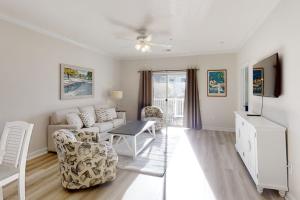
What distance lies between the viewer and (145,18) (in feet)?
→ 9.95

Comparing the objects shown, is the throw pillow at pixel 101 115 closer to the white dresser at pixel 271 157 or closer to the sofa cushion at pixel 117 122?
the sofa cushion at pixel 117 122

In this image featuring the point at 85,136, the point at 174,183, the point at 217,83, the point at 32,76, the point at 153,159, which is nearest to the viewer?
the point at 174,183

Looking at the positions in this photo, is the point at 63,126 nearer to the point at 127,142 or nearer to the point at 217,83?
the point at 127,142

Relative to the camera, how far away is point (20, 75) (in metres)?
3.22

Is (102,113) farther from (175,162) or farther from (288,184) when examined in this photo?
(288,184)

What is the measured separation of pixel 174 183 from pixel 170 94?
417 centimetres

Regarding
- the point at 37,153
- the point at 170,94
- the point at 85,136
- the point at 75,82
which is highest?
the point at 75,82

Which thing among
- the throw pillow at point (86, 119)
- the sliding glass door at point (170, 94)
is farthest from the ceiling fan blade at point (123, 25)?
the sliding glass door at point (170, 94)

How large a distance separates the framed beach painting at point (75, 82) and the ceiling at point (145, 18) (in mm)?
761

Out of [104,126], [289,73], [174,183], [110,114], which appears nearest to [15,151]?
[174,183]

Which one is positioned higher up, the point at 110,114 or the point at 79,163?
the point at 110,114

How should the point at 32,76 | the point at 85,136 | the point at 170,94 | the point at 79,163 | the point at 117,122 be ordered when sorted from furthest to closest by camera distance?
the point at 170,94, the point at 117,122, the point at 32,76, the point at 85,136, the point at 79,163

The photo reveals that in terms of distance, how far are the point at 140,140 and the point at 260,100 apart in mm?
2861

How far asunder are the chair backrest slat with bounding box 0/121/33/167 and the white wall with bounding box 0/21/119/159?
152 cm
